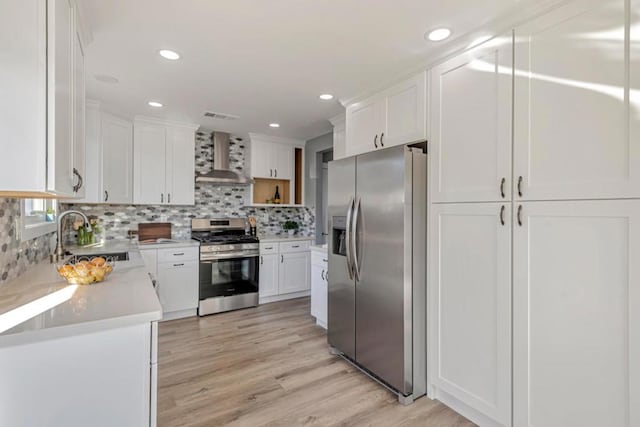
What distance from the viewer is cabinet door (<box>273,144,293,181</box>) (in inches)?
184

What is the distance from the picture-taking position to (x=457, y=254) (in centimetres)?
198

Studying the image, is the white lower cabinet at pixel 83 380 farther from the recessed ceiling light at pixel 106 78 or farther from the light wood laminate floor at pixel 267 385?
the recessed ceiling light at pixel 106 78

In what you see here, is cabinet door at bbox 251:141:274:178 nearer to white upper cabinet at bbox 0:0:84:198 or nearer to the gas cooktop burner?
the gas cooktop burner

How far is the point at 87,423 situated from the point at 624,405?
2191 millimetres

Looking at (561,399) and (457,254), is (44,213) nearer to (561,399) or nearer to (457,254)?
(457,254)

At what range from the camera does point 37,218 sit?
2369 mm

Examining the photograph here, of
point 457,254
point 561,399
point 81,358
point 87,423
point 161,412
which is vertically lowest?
point 161,412

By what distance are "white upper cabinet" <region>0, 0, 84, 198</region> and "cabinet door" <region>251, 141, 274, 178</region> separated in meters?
3.24

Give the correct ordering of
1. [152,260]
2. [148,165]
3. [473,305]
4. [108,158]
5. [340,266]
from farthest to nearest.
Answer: [148,165]
[152,260]
[108,158]
[340,266]
[473,305]

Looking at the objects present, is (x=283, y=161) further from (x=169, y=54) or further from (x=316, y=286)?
(x=169, y=54)

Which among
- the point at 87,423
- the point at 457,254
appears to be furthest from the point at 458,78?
the point at 87,423

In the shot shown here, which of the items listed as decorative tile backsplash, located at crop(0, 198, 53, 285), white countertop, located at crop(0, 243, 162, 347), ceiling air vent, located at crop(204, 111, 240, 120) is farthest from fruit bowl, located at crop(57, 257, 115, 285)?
ceiling air vent, located at crop(204, 111, 240, 120)

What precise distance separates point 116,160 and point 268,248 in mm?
2106

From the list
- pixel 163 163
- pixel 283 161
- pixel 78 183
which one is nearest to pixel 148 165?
pixel 163 163
